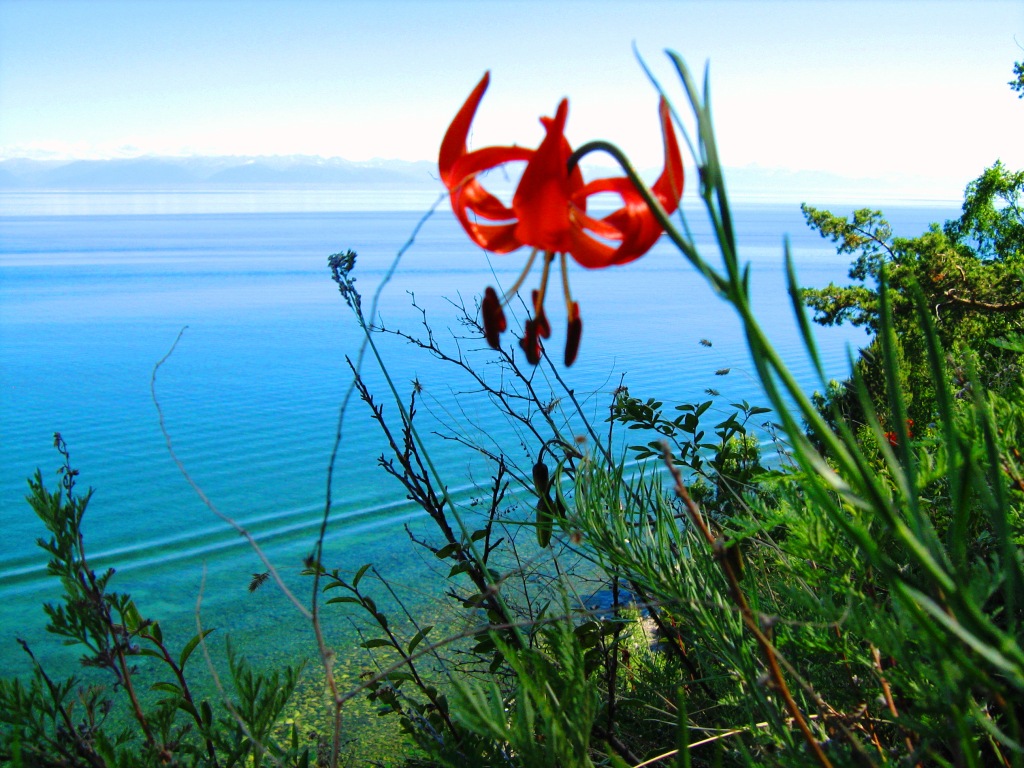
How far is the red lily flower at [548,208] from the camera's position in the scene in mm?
655

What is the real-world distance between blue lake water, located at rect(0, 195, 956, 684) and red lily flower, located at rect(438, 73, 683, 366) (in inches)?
18.1

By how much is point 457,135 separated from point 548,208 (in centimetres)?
11

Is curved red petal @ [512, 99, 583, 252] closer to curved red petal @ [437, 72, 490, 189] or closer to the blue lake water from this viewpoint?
curved red petal @ [437, 72, 490, 189]

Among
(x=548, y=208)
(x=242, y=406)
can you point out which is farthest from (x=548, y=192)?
(x=242, y=406)

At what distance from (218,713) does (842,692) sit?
355cm

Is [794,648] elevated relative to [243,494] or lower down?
elevated

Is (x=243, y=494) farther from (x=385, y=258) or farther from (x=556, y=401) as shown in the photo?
(x=385, y=258)

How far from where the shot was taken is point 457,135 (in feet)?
2.34

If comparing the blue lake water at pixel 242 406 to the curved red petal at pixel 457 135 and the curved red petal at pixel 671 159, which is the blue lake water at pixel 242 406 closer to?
the curved red petal at pixel 457 135

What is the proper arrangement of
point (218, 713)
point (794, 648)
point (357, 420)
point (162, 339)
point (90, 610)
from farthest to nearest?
point (162, 339) → point (357, 420) → point (218, 713) → point (90, 610) → point (794, 648)

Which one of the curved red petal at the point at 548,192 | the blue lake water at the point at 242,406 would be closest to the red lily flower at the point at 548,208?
the curved red petal at the point at 548,192

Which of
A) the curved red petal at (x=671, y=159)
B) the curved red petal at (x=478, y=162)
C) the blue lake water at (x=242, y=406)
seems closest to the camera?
the curved red petal at (x=671, y=159)

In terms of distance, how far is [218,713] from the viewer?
385 cm

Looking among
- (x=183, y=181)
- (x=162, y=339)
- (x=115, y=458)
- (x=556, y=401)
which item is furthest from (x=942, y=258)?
(x=183, y=181)
